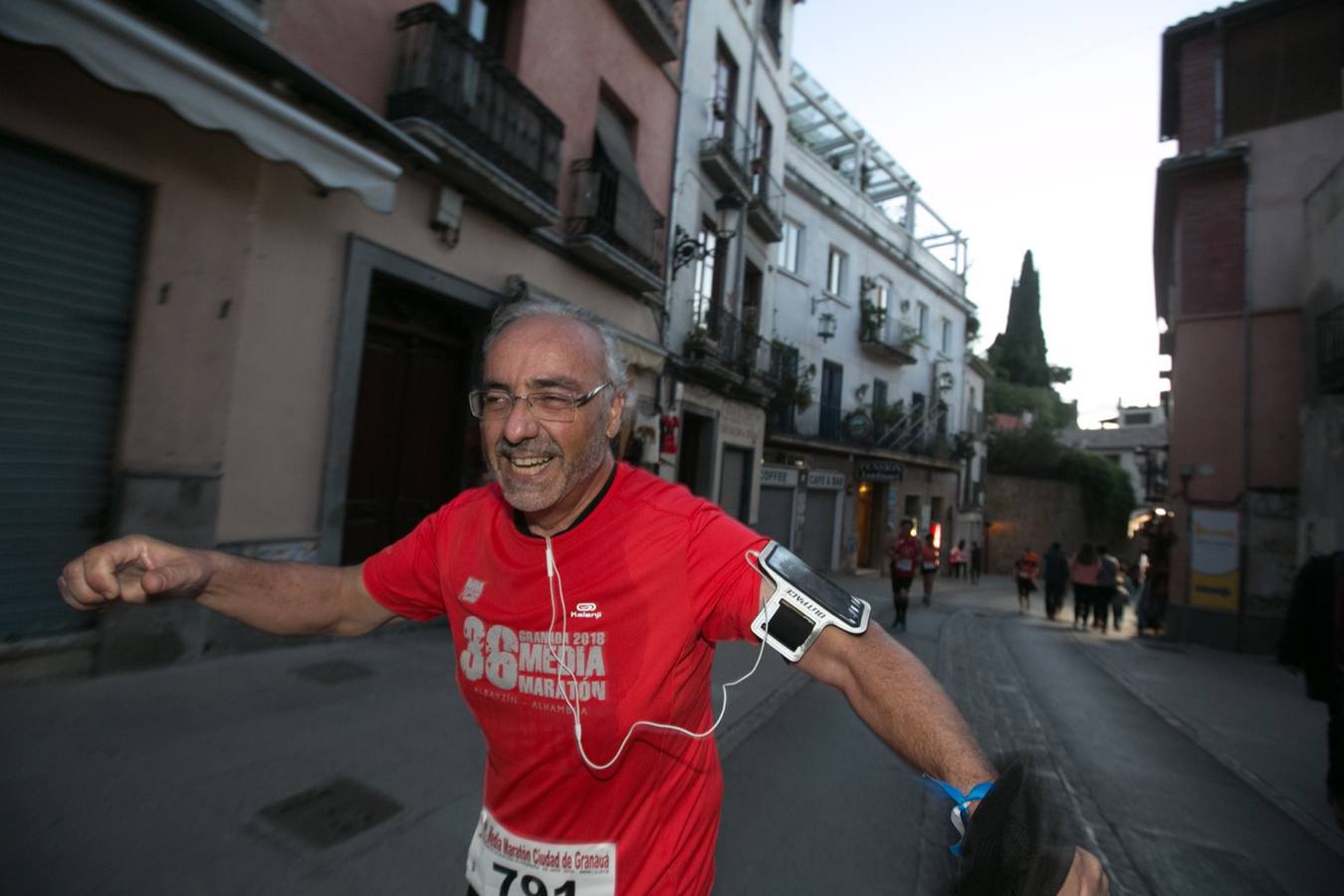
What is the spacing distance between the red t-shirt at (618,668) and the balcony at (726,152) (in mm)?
12350

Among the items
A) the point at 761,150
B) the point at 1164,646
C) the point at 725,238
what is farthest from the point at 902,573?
the point at 761,150

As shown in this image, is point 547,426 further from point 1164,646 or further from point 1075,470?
point 1075,470

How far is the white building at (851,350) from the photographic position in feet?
61.4

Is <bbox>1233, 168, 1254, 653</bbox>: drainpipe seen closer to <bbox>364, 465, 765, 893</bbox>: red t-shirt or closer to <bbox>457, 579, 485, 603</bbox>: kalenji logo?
<bbox>364, 465, 765, 893</bbox>: red t-shirt

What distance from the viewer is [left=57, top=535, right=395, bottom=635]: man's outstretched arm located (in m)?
1.44

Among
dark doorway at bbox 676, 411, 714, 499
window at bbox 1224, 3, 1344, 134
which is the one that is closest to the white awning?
dark doorway at bbox 676, 411, 714, 499

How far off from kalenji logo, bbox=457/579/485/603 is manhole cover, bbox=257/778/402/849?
6.70 ft

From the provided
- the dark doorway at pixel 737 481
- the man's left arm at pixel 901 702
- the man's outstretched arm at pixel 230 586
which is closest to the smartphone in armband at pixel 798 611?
the man's left arm at pixel 901 702

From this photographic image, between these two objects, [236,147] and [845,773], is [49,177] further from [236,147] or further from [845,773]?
[845,773]

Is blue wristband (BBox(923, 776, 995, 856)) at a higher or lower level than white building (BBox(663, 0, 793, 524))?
lower

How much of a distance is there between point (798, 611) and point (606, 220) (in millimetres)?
8742

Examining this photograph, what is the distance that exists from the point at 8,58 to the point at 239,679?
4.13 meters

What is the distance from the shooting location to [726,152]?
12.5 metres

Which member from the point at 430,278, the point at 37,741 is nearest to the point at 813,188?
the point at 430,278
